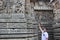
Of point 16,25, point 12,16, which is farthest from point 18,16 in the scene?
point 16,25

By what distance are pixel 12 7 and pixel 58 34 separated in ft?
16.5

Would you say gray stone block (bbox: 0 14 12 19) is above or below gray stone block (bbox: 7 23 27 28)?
above

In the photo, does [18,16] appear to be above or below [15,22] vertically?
above

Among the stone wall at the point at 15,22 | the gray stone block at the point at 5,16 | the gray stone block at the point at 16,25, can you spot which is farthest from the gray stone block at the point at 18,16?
the gray stone block at the point at 16,25

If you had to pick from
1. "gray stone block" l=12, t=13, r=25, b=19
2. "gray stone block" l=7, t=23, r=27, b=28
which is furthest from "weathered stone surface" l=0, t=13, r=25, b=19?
"gray stone block" l=7, t=23, r=27, b=28

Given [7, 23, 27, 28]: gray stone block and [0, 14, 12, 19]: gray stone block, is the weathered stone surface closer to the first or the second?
[0, 14, 12, 19]: gray stone block

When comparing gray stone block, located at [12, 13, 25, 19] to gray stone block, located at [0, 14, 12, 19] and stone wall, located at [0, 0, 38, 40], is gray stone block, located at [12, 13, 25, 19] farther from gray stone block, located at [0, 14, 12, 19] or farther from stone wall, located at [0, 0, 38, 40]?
gray stone block, located at [0, 14, 12, 19]

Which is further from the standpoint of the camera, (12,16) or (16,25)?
(12,16)

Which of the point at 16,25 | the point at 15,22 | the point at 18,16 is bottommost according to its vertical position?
the point at 16,25

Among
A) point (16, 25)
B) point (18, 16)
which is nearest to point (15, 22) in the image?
point (16, 25)

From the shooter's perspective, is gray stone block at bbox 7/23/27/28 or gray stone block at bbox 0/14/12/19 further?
gray stone block at bbox 0/14/12/19

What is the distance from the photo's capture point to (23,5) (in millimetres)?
8625

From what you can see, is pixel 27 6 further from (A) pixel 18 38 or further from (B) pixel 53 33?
(B) pixel 53 33

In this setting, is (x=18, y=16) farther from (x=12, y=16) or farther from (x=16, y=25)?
(x=16, y=25)
